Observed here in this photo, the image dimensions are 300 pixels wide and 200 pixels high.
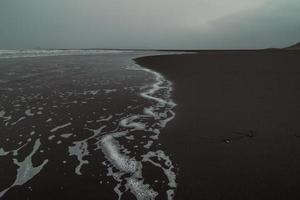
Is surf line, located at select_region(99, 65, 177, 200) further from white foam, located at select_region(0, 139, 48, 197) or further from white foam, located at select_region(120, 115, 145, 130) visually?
white foam, located at select_region(0, 139, 48, 197)

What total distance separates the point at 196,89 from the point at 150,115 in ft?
14.5

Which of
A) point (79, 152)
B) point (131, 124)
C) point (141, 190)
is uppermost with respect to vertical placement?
point (141, 190)

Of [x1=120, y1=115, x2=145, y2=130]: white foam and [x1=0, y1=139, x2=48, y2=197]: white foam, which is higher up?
[x1=0, y1=139, x2=48, y2=197]: white foam

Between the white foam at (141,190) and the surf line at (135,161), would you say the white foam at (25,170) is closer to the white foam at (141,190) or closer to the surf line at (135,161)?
the surf line at (135,161)

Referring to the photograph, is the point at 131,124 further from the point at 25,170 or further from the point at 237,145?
the point at 25,170

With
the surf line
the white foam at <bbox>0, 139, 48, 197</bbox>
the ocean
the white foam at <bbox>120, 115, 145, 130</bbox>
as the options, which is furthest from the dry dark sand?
the white foam at <bbox>0, 139, 48, 197</bbox>

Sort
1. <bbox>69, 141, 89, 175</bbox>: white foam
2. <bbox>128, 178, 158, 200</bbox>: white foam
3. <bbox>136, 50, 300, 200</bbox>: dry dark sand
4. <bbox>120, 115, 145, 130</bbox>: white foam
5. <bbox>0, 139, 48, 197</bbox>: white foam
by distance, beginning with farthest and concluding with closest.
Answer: <bbox>120, 115, 145, 130</bbox>: white foam < <bbox>69, 141, 89, 175</bbox>: white foam < <bbox>0, 139, 48, 197</bbox>: white foam < <bbox>136, 50, 300, 200</bbox>: dry dark sand < <bbox>128, 178, 158, 200</bbox>: white foam

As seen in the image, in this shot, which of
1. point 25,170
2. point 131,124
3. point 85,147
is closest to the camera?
point 25,170

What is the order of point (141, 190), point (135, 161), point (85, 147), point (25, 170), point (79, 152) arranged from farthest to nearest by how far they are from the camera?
point (85, 147), point (79, 152), point (135, 161), point (25, 170), point (141, 190)

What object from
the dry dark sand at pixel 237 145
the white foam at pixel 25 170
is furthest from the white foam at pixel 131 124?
the white foam at pixel 25 170

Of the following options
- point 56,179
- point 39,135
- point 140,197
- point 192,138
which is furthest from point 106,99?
point 140,197

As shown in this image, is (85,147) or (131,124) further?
(131,124)

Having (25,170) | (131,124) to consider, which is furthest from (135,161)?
(131,124)

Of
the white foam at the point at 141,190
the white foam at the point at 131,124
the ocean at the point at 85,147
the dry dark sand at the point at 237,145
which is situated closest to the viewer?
the white foam at the point at 141,190
